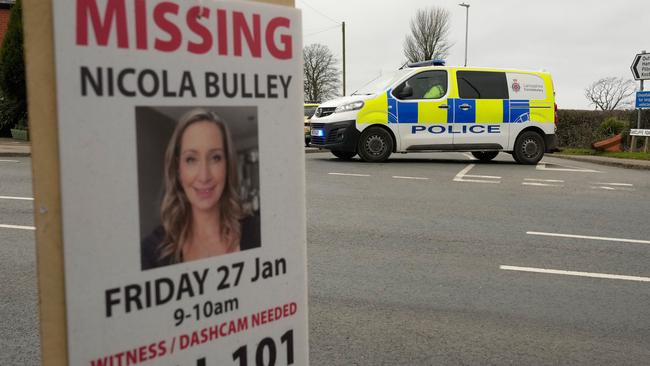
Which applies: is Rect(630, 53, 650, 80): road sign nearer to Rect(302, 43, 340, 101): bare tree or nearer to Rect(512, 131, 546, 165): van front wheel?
Rect(512, 131, 546, 165): van front wheel

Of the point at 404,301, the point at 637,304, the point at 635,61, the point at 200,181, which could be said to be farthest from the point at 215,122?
the point at 635,61

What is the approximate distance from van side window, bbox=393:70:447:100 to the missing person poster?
39.4 feet

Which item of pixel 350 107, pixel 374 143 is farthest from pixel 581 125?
pixel 350 107

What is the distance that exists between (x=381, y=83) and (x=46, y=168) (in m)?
13.0

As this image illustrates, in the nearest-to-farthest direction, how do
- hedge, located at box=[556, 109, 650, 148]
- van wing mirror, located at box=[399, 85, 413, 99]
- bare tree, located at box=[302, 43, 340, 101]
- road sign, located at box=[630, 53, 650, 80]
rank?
van wing mirror, located at box=[399, 85, 413, 99]
road sign, located at box=[630, 53, 650, 80]
hedge, located at box=[556, 109, 650, 148]
bare tree, located at box=[302, 43, 340, 101]

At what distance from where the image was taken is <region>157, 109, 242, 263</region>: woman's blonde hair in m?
1.30

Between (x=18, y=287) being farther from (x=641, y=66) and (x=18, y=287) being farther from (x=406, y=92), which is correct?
(x=641, y=66)

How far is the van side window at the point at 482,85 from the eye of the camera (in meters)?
13.5

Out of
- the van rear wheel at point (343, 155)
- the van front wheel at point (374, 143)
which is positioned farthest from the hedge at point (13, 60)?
the van front wheel at point (374, 143)

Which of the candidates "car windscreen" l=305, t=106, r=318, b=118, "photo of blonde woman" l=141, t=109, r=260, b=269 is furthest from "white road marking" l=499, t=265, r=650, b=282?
"car windscreen" l=305, t=106, r=318, b=118

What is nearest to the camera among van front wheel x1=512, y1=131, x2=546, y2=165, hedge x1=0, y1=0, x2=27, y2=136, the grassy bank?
van front wheel x1=512, y1=131, x2=546, y2=165

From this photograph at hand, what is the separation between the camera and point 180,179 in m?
1.32

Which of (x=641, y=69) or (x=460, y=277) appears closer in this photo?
(x=460, y=277)

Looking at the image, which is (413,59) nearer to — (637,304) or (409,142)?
(409,142)
